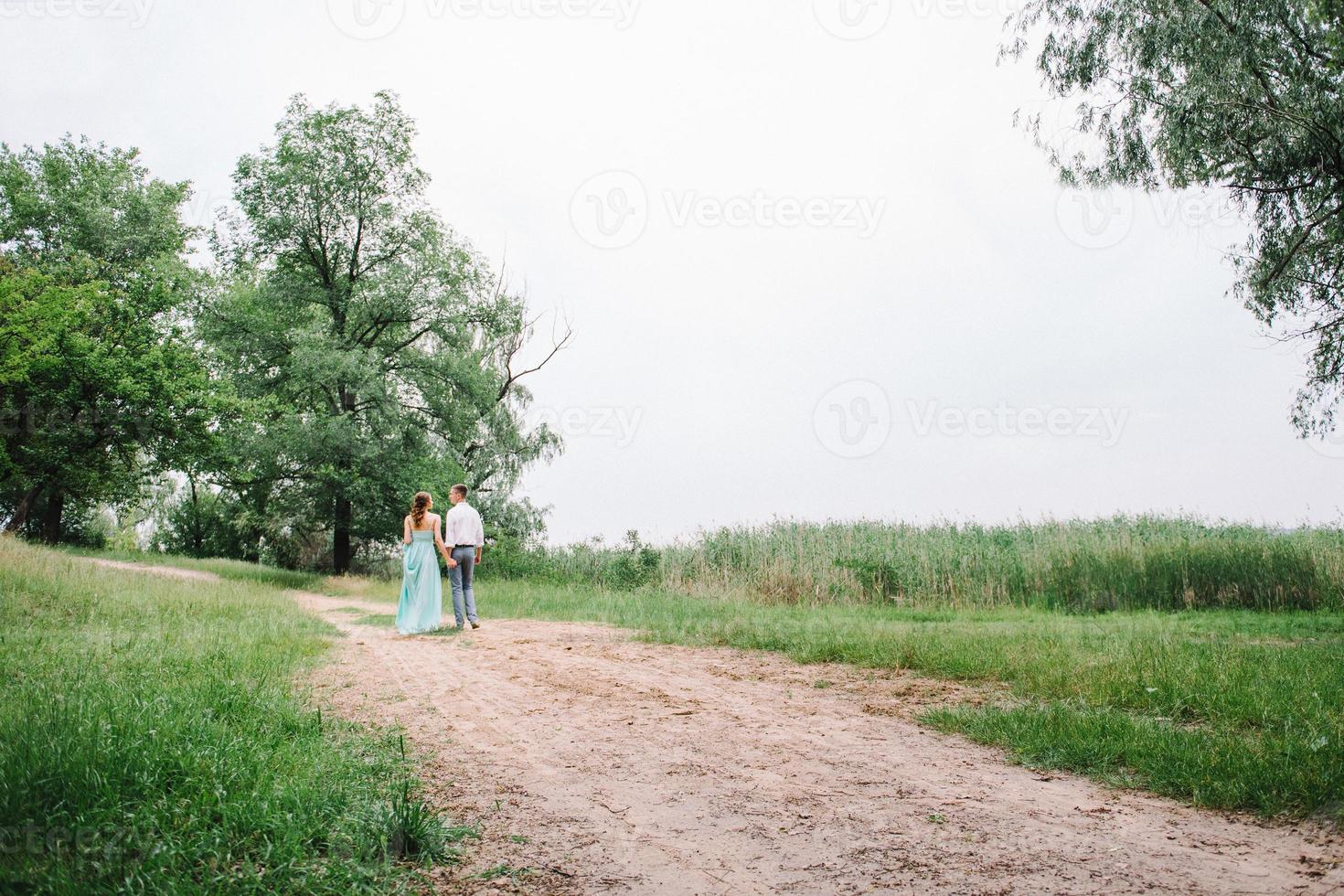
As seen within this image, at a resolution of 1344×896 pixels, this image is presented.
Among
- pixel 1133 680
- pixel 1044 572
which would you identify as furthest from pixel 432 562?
pixel 1044 572

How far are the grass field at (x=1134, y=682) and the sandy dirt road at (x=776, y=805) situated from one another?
320 mm

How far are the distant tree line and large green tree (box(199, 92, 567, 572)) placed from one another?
77 millimetres

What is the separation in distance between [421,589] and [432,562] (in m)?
0.46

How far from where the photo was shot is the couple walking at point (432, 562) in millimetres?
12375

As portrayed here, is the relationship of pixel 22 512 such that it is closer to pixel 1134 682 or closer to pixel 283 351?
pixel 283 351

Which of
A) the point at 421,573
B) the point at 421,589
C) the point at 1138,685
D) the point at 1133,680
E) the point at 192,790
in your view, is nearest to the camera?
the point at 192,790

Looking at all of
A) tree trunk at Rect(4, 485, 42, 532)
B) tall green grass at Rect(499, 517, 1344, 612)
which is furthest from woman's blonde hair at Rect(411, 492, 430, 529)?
tree trunk at Rect(4, 485, 42, 532)

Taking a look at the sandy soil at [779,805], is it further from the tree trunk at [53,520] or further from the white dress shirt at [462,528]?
the tree trunk at [53,520]

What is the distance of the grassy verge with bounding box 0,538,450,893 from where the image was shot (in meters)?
3.13

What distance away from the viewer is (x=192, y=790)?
3803mm

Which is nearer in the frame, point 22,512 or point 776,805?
point 776,805

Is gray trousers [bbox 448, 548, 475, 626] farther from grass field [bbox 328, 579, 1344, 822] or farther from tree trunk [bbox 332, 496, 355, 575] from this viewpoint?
tree trunk [bbox 332, 496, 355, 575]

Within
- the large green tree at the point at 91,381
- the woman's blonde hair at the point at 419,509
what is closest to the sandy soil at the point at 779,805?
the woman's blonde hair at the point at 419,509

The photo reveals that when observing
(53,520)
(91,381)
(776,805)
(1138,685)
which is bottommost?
(776,805)
